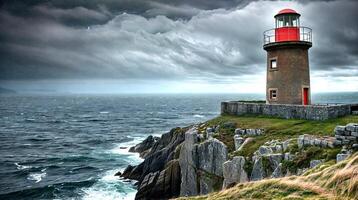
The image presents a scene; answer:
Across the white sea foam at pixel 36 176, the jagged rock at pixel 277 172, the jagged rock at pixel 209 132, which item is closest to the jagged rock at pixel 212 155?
the jagged rock at pixel 209 132

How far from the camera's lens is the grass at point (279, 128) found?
18.4 m

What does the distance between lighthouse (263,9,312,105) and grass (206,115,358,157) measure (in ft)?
12.0

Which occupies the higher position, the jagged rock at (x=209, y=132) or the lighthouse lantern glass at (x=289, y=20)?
the lighthouse lantern glass at (x=289, y=20)

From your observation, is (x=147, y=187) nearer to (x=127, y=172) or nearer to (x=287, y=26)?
(x=127, y=172)

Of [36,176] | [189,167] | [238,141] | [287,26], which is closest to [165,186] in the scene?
[189,167]

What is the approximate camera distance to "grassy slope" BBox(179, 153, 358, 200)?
8781 millimetres

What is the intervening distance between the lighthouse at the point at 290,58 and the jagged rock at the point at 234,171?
10.7 metres

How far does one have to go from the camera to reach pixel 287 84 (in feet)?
86.4

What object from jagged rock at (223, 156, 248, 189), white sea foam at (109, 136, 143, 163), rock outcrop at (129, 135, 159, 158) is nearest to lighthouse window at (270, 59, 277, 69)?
jagged rock at (223, 156, 248, 189)

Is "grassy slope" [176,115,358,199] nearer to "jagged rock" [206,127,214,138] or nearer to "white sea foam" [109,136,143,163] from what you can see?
"jagged rock" [206,127,214,138]

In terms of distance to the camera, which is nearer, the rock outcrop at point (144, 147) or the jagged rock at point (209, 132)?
the jagged rock at point (209, 132)

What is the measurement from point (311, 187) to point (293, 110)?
1410 centimetres

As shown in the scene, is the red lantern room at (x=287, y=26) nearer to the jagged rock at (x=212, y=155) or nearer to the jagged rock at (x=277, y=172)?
the jagged rock at (x=212, y=155)

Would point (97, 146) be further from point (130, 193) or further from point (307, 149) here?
point (307, 149)
